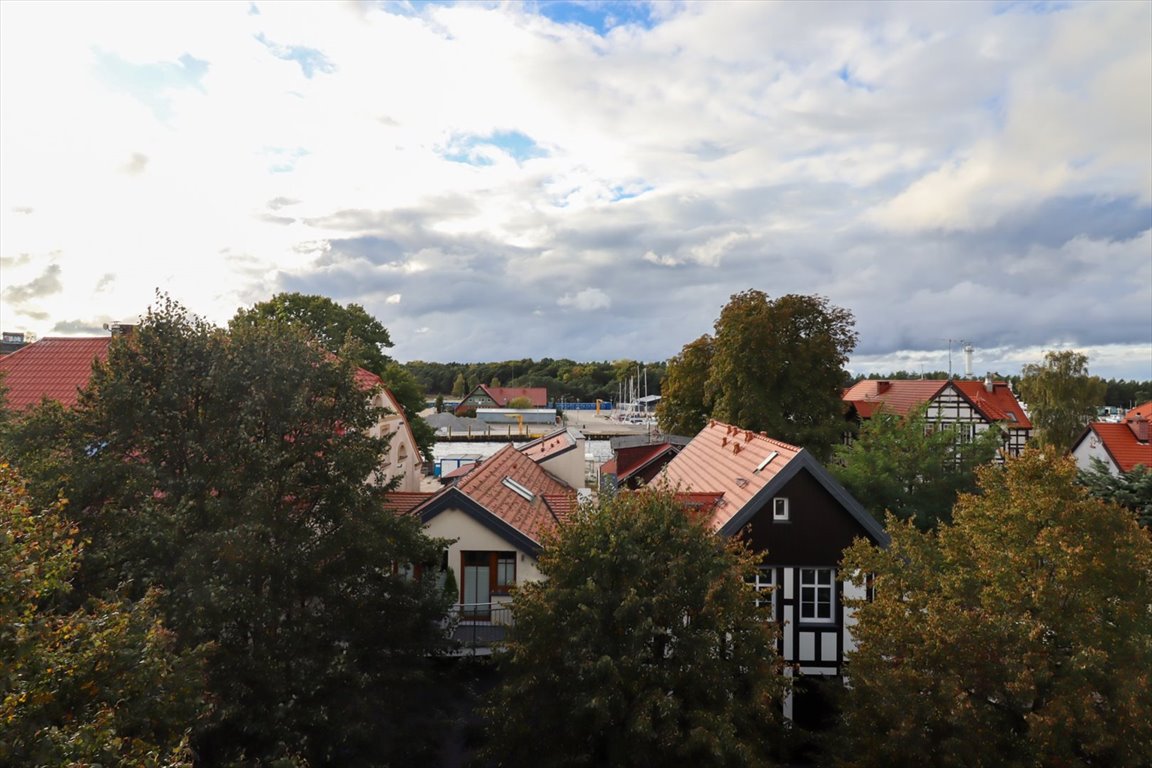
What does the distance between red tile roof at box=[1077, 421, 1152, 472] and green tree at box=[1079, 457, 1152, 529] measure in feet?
45.3

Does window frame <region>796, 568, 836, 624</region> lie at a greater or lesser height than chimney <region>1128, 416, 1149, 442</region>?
lesser

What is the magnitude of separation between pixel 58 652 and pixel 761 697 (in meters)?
9.65

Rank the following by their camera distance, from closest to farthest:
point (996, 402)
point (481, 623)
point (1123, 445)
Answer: point (481, 623), point (1123, 445), point (996, 402)

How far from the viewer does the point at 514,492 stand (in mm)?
20453

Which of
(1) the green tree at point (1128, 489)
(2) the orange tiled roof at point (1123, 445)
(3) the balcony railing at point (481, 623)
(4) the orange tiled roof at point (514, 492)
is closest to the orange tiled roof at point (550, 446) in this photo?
(4) the orange tiled roof at point (514, 492)

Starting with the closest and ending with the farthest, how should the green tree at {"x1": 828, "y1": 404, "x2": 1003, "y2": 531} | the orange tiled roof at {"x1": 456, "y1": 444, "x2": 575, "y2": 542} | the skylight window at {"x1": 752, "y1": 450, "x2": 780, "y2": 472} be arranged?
1. the orange tiled roof at {"x1": 456, "y1": 444, "x2": 575, "y2": 542}
2. the skylight window at {"x1": 752, "y1": 450, "x2": 780, "y2": 472}
3. the green tree at {"x1": 828, "y1": 404, "x2": 1003, "y2": 531}

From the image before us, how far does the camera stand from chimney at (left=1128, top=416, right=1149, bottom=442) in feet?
141

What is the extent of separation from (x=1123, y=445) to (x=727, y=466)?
36096 millimetres

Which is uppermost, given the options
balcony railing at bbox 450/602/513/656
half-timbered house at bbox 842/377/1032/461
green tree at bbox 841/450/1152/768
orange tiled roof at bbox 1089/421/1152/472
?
half-timbered house at bbox 842/377/1032/461

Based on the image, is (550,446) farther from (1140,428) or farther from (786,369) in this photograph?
(1140,428)

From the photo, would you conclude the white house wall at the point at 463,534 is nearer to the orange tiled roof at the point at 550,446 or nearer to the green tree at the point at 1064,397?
the orange tiled roof at the point at 550,446

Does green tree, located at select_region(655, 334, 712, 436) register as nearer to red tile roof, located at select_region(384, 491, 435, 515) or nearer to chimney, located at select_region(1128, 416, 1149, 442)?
chimney, located at select_region(1128, 416, 1149, 442)

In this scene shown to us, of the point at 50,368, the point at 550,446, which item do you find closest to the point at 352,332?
the point at 550,446

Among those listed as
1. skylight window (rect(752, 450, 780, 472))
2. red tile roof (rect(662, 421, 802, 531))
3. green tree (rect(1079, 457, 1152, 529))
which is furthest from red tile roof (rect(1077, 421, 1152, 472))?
skylight window (rect(752, 450, 780, 472))
